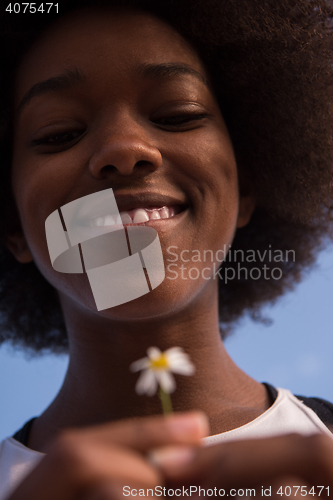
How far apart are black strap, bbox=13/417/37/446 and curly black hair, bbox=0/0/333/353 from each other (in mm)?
904

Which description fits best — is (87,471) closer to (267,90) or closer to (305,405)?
(305,405)

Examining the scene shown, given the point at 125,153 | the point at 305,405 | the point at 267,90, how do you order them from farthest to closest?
1. the point at 267,90
2. the point at 305,405
3. the point at 125,153

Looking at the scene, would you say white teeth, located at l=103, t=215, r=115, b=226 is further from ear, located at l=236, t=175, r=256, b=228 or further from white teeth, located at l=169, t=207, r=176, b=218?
ear, located at l=236, t=175, r=256, b=228

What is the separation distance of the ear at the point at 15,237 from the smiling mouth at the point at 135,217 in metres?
0.69

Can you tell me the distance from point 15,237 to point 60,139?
2.29 feet

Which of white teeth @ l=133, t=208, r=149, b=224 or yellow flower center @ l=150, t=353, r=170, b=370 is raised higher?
white teeth @ l=133, t=208, r=149, b=224

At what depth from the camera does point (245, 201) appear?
2.29 metres

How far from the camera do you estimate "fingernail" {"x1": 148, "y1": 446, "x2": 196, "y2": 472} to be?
738 mm

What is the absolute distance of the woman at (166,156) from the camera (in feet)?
5.48

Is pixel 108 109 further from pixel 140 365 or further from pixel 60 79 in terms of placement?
pixel 140 365

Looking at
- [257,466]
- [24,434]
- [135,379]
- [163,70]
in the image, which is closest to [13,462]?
[24,434]

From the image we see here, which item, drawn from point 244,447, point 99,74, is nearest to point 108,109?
point 99,74

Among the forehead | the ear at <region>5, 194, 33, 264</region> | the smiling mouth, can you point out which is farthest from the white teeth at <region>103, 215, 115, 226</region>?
the ear at <region>5, 194, 33, 264</region>

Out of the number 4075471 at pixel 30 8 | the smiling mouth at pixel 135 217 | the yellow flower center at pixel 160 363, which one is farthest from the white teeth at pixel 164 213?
the number 4075471 at pixel 30 8
